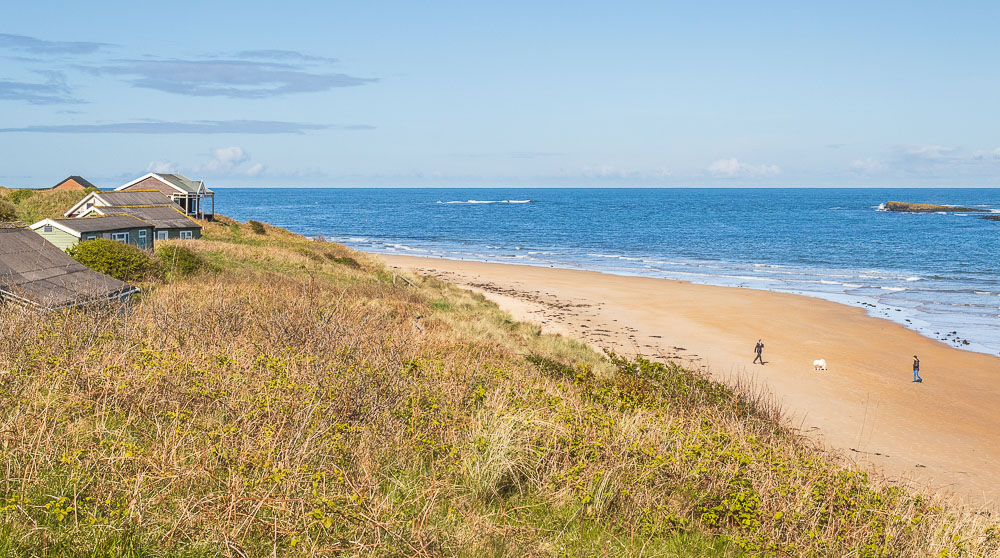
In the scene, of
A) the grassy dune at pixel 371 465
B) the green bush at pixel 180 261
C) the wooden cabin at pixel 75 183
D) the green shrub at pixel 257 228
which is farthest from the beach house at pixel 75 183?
the grassy dune at pixel 371 465

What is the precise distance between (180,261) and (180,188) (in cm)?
3059

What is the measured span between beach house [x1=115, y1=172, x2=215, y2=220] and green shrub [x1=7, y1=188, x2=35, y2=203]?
6.26 metres

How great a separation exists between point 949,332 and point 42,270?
119 ft

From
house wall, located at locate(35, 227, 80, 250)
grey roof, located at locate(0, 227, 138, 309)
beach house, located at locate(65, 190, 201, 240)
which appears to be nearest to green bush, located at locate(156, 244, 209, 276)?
house wall, located at locate(35, 227, 80, 250)

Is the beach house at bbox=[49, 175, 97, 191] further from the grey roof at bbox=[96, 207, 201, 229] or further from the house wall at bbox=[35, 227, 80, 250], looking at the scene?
the house wall at bbox=[35, 227, 80, 250]

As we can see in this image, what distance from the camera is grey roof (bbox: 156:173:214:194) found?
56.2 meters

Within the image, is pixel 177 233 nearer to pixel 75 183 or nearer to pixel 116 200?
pixel 116 200

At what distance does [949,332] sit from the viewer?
3303 centimetres

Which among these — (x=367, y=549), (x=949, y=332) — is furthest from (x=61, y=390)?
(x=949, y=332)

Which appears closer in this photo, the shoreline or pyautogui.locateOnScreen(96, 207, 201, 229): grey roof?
the shoreline

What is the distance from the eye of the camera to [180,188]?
55625 mm

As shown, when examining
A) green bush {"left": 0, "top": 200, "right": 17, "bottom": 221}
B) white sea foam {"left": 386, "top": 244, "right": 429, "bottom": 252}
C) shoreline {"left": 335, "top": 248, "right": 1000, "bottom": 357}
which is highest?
green bush {"left": 0, "top": 200, "right": 17, "bottom": 221}

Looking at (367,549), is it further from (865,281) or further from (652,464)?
(865,281)

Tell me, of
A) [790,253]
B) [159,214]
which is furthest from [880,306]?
[159,214]
